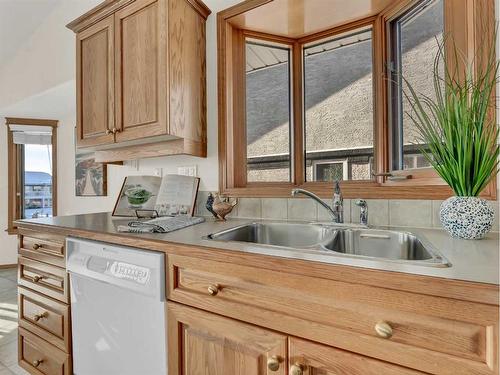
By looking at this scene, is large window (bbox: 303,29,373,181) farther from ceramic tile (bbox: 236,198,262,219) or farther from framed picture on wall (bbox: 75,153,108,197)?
framed picture on wall (bbox: 75,153,108,197)

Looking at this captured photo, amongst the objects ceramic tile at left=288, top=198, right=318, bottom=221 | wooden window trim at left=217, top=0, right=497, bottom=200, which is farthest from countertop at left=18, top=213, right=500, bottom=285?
ceramic tile at left=288, top=198, right=318, bottom=221

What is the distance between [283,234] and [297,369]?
0.78 metres

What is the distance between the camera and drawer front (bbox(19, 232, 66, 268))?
4.83 ft

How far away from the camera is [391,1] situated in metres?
1.53

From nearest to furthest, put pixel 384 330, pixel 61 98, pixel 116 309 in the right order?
pixel 384 330
pixel 116 309
pixel 61 98

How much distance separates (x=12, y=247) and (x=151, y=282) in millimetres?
4280

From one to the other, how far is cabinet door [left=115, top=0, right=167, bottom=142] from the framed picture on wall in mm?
1646

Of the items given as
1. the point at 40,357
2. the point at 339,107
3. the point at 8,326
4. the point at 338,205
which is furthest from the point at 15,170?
the point at 338,205

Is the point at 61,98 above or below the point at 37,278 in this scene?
above

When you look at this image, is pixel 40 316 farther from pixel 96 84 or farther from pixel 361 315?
pixel 361 315

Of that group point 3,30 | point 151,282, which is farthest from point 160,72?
point 3,30

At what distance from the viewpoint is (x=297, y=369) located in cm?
77

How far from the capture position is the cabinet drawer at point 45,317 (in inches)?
56.9

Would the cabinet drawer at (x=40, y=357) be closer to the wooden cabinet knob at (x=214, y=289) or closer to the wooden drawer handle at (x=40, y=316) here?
the wooden drawer handle at (x=40, y=316)
